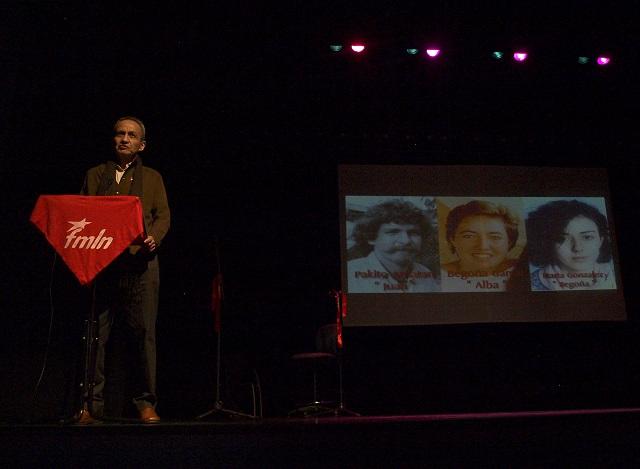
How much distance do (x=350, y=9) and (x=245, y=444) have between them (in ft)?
12.2

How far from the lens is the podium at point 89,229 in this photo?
2600mm

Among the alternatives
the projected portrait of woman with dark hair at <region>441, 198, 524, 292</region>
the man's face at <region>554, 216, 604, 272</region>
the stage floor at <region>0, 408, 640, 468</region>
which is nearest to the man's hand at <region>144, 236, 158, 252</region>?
the stage floor at <region>0, 408, 640, 468</region>

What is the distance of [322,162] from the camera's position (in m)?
5.60

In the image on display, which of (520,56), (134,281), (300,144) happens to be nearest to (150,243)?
(134,281)

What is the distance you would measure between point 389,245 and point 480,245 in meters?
0.89

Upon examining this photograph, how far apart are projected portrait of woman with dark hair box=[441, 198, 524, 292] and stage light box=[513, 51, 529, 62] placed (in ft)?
4.40

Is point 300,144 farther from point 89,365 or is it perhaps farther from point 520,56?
point 89,365

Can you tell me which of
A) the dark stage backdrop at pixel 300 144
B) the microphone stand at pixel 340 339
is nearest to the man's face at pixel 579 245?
the dark stage backdrop at pixel 300 144

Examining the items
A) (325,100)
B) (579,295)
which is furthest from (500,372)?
(325,100)

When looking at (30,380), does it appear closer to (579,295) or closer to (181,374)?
(181,374)

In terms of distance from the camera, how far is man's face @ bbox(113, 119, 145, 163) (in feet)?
9.82

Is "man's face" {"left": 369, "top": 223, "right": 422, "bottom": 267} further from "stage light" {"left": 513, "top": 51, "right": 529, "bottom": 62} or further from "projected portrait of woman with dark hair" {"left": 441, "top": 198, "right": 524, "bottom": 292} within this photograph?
"stage light" {"left": 513, "top": 51, "right": 529, "bottom": 62}

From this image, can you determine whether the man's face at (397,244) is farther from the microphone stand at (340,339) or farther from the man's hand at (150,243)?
the man's hand at (150,243)

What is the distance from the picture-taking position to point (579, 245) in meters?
5.54
